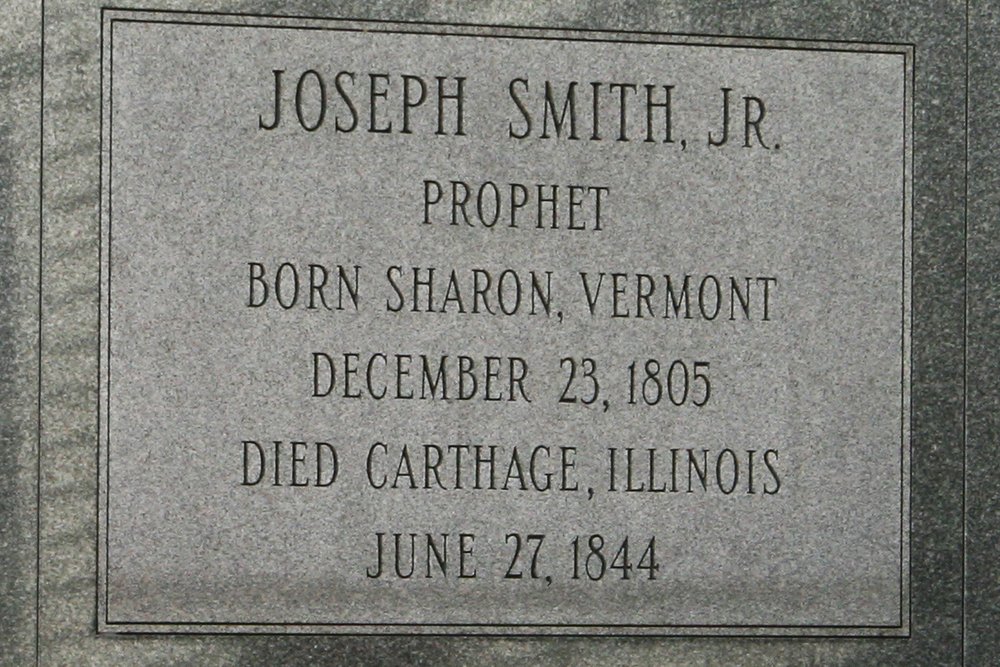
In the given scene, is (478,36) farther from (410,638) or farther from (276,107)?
(410,638)

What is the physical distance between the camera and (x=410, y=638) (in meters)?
6.48

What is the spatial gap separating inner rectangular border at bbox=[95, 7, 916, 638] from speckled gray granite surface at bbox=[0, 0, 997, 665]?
0.04 m

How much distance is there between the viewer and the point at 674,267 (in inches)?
261

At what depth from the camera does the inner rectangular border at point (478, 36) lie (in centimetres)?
638

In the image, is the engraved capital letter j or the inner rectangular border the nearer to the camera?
the inner rectangular border

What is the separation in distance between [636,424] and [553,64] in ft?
4.81

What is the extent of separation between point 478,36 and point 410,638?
2.38 meters

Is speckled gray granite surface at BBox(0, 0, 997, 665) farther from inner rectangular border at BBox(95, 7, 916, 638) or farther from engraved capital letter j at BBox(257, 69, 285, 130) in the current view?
engraved capital letter j at BBox(257, 69, 285, 130)

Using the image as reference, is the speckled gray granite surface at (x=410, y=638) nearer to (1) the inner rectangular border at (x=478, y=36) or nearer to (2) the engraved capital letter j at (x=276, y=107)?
(1) the inner rectangular border at (x=478, y=36)

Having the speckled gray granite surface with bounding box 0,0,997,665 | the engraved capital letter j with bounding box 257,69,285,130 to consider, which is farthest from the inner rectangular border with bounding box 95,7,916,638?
the engraved capital letter j with bounding box 257,69,285,130

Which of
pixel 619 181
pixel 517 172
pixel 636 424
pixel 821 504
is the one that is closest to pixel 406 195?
pixel 517 172

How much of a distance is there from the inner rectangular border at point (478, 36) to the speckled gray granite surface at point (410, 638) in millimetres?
36

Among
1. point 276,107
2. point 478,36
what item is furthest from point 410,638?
point 478,36

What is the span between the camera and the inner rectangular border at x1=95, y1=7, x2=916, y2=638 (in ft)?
20.9
